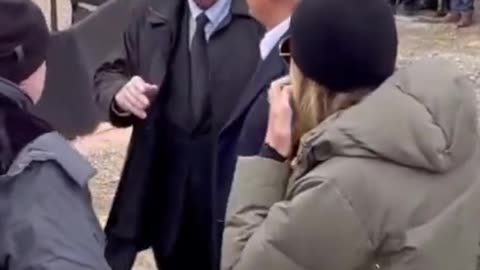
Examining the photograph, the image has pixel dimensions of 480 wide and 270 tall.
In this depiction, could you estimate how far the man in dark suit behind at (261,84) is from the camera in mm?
3709

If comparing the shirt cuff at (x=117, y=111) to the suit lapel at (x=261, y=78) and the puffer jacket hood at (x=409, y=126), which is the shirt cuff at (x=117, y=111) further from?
the puffer jacket hood at (x=409, y=126)

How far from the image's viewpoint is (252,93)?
156 inches

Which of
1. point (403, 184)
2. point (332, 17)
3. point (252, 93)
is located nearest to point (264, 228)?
point (403, 184)

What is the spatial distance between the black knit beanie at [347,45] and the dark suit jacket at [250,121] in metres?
0.54

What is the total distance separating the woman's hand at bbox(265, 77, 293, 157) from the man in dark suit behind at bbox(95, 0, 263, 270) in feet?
2.88

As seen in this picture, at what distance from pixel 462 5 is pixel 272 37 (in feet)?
33.1

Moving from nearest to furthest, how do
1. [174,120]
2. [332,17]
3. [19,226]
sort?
[19,226]
[332,17]
[174,120]

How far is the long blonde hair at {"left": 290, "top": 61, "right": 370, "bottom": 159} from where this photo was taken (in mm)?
3146

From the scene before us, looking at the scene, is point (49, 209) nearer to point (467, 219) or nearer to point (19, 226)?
point (19, 226)

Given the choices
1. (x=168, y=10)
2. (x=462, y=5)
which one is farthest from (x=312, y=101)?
(x=462, y=5)

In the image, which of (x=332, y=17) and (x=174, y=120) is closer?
(x=332, y=17)

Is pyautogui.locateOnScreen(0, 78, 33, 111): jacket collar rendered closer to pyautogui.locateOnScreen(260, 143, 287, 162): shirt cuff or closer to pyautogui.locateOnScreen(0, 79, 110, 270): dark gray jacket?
pyautogui.locateOnScreen(0, 79, 110, 270): dark gray jacket

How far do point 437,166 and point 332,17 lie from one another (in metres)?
0.43

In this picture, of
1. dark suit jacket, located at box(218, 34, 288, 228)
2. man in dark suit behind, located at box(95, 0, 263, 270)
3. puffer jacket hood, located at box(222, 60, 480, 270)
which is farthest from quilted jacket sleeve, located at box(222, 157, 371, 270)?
man in dark suit behind, located at box(95, 0, 263, 270)
